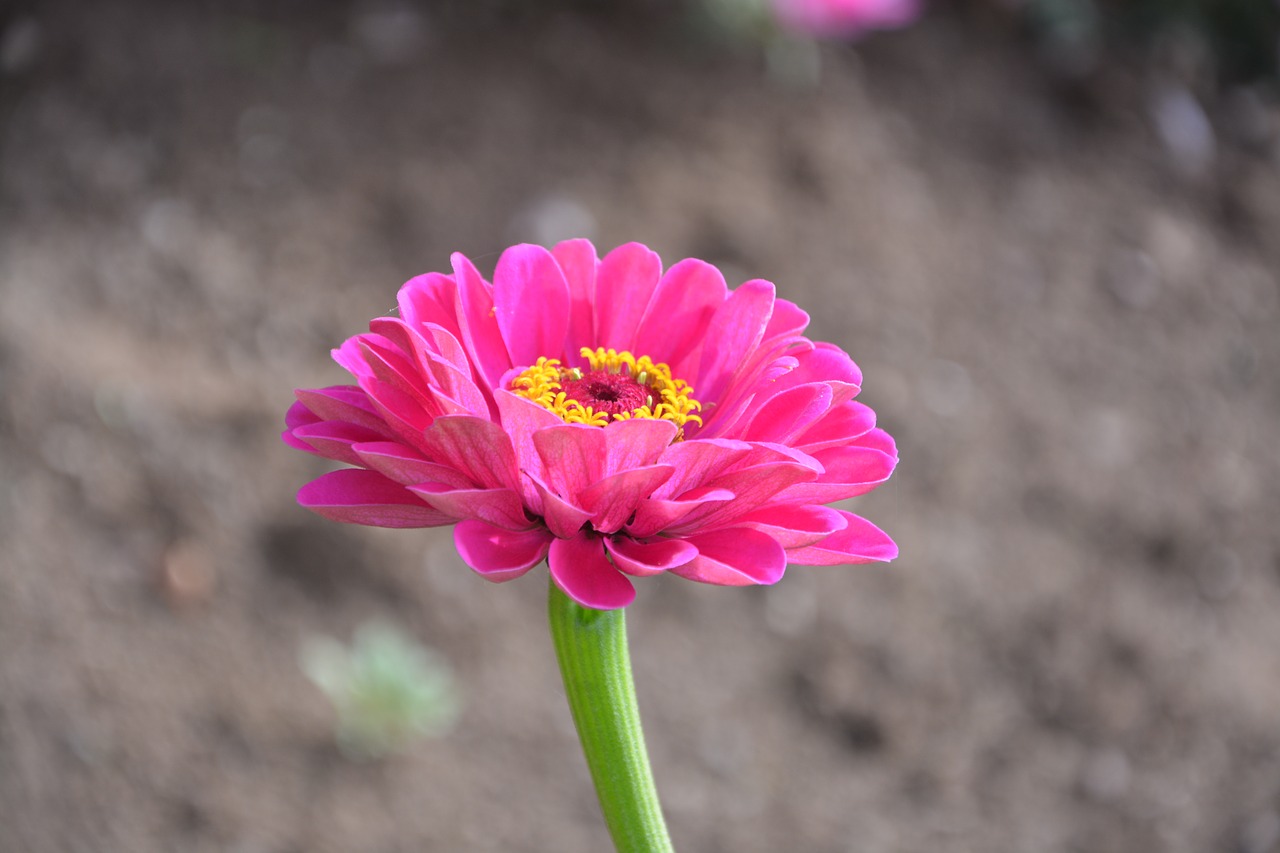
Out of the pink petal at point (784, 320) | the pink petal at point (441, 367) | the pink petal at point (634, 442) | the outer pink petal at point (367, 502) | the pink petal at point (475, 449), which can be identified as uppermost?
the pink petal at point (784, 320)

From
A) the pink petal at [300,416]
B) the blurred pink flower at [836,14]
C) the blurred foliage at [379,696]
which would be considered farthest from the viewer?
the blurred pink flower at [836,14]

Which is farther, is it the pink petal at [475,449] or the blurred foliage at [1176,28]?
the blurred foliage at [1176,28]

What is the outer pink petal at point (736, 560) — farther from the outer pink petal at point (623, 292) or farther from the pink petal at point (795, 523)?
the outer pink petal at point (623, 292)

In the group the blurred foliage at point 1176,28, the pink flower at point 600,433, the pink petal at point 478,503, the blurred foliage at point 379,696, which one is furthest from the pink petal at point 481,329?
the blurred foliage at point 1176,28

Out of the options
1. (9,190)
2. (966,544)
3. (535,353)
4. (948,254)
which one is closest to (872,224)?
(948,254)

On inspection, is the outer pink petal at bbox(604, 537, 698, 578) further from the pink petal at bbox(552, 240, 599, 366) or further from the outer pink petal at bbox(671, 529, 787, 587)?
the pink petal at bbox(552, 240, 599, 366)

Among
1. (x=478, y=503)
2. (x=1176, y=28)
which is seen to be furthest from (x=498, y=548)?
(x=1176, y=28)

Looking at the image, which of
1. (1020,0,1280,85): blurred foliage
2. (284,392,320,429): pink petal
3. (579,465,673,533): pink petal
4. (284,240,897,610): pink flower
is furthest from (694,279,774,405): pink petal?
(1020,0,1280,85): blurred foliage
